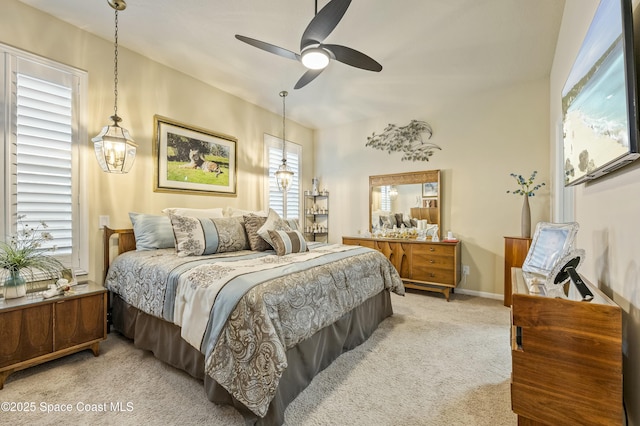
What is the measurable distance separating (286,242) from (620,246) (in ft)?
7.45

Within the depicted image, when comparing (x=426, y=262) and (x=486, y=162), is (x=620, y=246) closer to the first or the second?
(x=426, y=262)

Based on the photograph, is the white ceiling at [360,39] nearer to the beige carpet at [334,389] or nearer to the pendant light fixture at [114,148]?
the pendant light fixture at [114,148]

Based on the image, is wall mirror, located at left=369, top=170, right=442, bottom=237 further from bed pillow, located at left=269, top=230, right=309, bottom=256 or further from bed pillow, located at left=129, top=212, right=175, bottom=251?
bed pillow, located at left=129, top=212, right=175, bottom=251

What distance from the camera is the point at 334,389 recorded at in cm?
186

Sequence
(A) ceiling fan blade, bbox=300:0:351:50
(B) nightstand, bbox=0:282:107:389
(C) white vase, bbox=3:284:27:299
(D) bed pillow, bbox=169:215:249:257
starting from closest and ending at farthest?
(A) ceiling fan blade, bbox=300:0:351:50
(B) nightstand, bbox=0:282:107:389
(C) white vase, bbox=3:284:27:299
(D) bed pillow, bbox=169:215:249:257

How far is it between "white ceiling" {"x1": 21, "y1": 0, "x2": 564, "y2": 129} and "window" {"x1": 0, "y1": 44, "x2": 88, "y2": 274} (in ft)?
1.89

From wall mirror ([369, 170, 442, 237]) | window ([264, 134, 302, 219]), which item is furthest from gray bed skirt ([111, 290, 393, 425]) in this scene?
window ([264, 134, 302, 219])

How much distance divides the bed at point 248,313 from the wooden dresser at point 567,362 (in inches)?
44.0

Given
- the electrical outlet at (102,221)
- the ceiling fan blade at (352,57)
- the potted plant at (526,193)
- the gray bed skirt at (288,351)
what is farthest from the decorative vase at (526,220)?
the electrical outlet at (102,221)

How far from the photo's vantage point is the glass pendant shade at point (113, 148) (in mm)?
2411

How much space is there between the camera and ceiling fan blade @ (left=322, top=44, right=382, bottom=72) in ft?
6.91

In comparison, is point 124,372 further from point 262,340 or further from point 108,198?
point 108,198

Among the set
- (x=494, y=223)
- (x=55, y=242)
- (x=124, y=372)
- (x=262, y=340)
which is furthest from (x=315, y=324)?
(x=494, y=223)

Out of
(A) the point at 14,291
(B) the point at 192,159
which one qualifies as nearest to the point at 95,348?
(A) the point at 14,291
